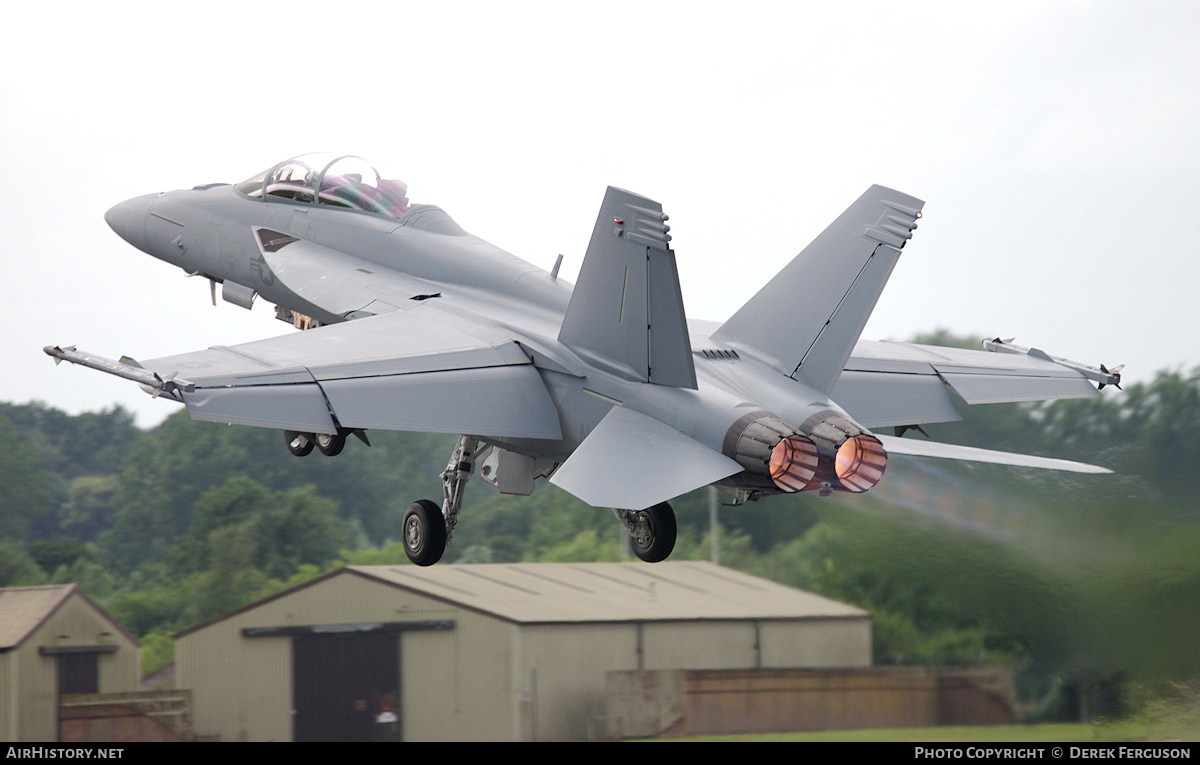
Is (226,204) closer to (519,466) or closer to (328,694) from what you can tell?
(519,466)

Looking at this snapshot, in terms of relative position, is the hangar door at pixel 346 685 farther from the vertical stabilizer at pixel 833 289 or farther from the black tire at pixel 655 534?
the vertical stabilizer at pixel 833 289

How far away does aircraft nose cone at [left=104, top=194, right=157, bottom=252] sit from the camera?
15609mm

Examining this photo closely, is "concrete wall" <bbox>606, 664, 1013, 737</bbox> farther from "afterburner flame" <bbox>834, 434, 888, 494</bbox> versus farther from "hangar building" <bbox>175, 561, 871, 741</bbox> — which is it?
"afterburner flame" <bbox>834, 434, 888, 494</bbox>

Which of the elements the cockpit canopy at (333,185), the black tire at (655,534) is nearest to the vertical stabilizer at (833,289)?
the black tire at (655,534)

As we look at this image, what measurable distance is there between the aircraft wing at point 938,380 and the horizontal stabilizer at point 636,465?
3.12 metres

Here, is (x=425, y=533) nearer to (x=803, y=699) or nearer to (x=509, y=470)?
(x=509, y=470)

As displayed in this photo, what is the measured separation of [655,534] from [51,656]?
18.8 metres

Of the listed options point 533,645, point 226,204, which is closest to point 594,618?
point 533,645

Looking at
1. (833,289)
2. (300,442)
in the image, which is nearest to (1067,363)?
(833,289)

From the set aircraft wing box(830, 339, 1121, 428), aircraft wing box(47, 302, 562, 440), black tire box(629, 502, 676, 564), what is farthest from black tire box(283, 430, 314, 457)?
aircraft wing box(830, 339, 1121, 428)

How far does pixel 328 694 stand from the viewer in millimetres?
25312

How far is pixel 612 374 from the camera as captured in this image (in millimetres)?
10250

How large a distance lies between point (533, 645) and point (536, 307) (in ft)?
39.4

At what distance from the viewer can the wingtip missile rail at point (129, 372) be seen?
365 inches
